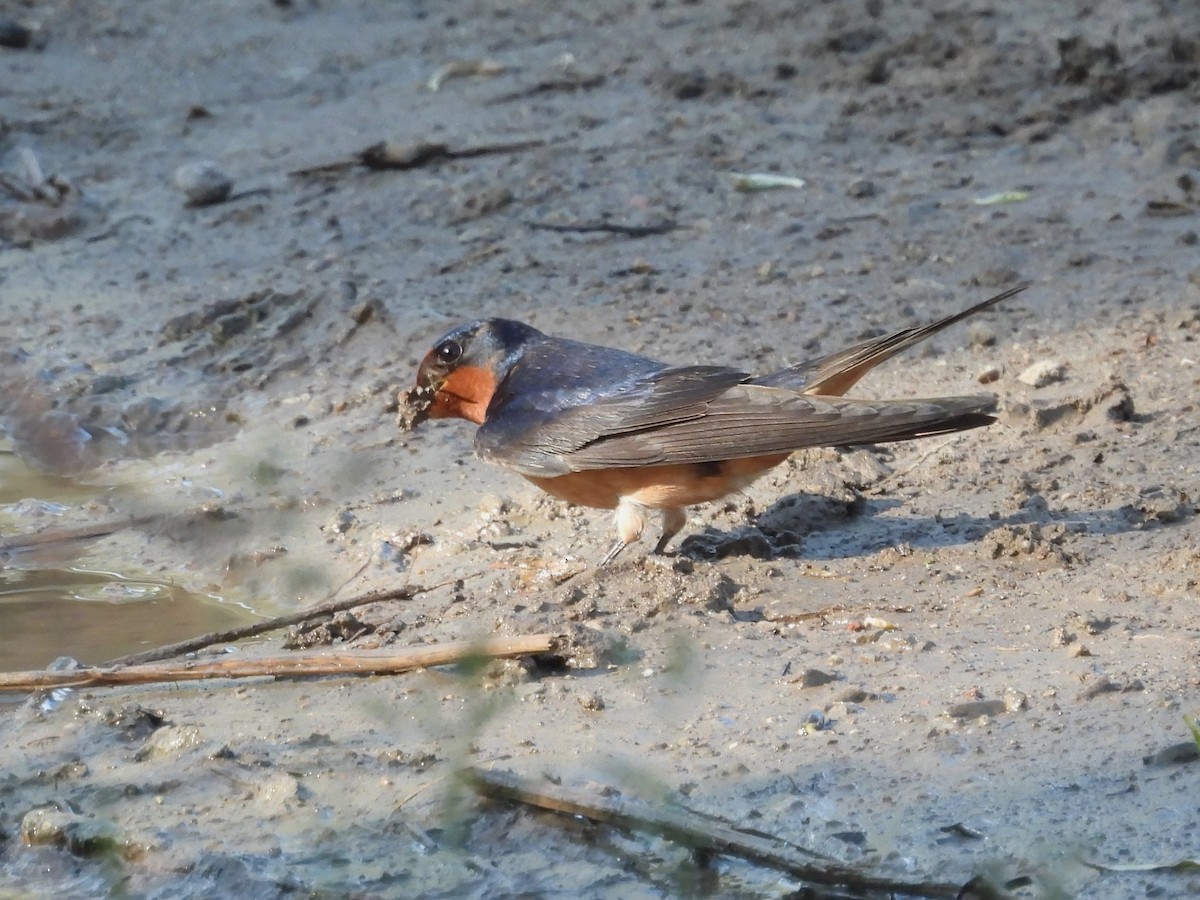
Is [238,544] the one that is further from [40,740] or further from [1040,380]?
[1040,380]

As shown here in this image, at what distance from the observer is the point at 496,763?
3545 mm

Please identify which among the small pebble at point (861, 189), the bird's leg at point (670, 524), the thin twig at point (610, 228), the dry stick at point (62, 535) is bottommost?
the dry stick at point (62, 535)

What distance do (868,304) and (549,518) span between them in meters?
1.64

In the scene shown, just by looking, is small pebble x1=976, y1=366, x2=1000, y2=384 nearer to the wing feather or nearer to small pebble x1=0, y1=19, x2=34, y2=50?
the wing feather

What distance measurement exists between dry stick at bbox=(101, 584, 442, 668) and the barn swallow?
1.69ft

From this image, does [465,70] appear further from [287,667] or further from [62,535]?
[287,667]

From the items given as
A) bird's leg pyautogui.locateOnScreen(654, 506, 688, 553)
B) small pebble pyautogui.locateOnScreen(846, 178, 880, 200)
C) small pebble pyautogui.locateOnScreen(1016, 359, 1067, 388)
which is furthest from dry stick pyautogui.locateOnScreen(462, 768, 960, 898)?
small pebble pyautogui.locateOnScreen(846, 178, 880, 200)

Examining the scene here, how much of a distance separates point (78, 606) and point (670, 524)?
5.55 feet

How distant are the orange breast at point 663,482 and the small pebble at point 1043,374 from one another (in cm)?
131

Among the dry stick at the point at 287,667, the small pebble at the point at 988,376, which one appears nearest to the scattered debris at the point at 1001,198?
the small pebble at the point at 988,376

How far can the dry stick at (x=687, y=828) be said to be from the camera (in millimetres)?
2996

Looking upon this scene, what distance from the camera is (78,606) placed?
5023mm

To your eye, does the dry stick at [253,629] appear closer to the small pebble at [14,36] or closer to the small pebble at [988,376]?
the small pebble at [988,376]

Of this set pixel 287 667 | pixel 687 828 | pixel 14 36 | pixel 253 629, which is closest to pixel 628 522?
pixel 253 629
